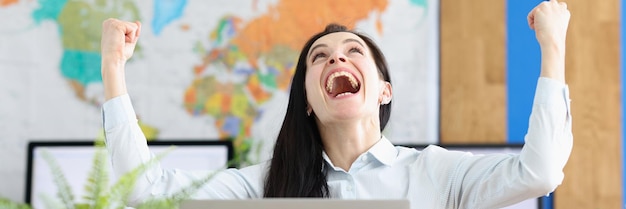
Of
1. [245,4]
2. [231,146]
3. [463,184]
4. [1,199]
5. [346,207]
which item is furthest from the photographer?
[245,4]

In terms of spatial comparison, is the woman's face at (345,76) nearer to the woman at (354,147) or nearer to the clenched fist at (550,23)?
the woman at (354,147)

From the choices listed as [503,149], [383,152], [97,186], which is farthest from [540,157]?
[503,149]

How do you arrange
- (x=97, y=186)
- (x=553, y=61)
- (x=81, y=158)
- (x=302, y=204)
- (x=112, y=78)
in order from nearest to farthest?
(x=97, y=186), (x=302, y=204), (x=553, y=61), (x=112, y=78), (x=81, y=158)

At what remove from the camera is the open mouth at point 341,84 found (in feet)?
7.35

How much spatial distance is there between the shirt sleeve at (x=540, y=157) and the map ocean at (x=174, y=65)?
4.60 feet

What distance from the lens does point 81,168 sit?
3205mm

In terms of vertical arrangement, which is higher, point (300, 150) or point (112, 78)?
point (112, 78)

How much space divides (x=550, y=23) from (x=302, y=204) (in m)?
0.75

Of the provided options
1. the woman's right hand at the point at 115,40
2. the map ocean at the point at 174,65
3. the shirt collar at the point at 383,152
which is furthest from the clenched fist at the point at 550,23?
the map ocean at the point at 174,65

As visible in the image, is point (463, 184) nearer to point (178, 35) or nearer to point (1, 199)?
point (1, 199)

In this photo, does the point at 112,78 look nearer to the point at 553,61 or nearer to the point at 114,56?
the point at 114,56

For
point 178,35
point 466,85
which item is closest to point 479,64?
point 466,85

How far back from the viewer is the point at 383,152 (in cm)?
220

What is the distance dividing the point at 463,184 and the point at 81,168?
1577 mm
